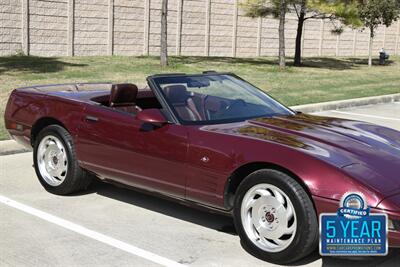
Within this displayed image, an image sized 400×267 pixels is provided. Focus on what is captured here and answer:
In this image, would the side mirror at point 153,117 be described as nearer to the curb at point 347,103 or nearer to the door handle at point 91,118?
the door handle at point 91,118

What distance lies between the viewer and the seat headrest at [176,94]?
5059 mm

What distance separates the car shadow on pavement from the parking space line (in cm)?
59

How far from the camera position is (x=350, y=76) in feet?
70.4

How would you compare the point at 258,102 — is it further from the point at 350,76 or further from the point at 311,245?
the point at 350,76

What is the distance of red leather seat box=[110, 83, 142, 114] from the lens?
5.64 metres

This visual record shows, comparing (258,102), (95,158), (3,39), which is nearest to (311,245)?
(258,102)

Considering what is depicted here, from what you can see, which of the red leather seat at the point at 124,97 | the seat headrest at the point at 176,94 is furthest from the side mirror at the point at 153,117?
the red leather seat at the point at 124,97

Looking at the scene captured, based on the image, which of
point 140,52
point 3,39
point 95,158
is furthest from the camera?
point 140,52

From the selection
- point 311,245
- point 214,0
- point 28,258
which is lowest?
point 28,258

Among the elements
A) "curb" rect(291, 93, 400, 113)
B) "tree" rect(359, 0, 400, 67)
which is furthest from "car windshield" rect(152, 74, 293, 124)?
"tree" rect(359, 0, 400, 67)

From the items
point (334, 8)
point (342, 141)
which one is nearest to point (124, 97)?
point (342, 141)

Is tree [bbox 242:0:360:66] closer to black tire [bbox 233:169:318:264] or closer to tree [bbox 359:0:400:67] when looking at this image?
tree [bbox 359:0:400:67]

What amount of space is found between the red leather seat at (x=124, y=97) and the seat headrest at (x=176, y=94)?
0.63 m

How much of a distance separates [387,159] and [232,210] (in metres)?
1.21
